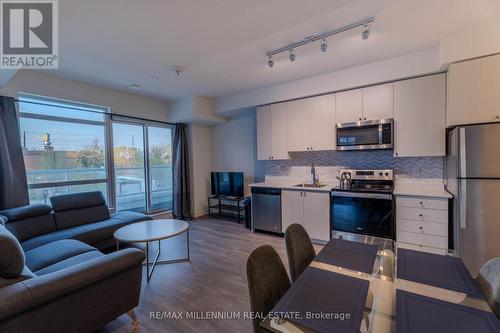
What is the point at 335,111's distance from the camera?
3.56m

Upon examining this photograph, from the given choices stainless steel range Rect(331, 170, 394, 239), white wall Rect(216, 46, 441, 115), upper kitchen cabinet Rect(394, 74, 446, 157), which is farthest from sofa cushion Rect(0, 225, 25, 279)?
upper kitchen cabinet Rect(394, 74, 446, 157)

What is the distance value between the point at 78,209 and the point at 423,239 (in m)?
4.85

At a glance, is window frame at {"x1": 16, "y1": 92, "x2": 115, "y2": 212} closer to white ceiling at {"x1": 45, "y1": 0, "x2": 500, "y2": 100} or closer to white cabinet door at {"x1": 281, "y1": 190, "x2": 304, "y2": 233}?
white ceiling at {"x1": 45, "y1": 0, "x2": 500, "y2": 100}

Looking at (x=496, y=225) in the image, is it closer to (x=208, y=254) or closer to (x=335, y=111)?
(x=335, y=111)

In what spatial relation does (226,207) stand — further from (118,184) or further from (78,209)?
(78,209)

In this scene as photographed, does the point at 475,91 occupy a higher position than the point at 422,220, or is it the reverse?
the point at 475,91

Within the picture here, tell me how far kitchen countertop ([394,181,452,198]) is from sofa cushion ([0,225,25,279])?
12.3ft

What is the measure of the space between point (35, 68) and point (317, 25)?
3821 millimetres

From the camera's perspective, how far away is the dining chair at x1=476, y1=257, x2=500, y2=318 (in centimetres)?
111

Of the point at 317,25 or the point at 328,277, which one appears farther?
the point at 317,25

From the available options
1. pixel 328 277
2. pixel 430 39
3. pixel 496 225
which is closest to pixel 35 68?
pixel 328 277

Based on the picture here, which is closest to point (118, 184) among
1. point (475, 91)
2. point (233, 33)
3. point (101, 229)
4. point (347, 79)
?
point (101, 229)

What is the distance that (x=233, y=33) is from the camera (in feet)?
7.66

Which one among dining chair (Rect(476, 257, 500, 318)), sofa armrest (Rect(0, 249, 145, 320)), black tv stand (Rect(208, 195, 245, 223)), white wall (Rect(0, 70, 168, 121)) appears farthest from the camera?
black tv stand (Rect(208, 195, 245, 223))
